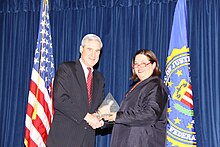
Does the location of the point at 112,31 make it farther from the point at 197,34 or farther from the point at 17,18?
the point at 17,18

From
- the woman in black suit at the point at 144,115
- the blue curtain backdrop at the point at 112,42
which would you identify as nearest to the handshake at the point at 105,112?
the woman in black suit at the point at 144,115

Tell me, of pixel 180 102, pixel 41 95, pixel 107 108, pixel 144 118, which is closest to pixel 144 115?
pixel 144 118

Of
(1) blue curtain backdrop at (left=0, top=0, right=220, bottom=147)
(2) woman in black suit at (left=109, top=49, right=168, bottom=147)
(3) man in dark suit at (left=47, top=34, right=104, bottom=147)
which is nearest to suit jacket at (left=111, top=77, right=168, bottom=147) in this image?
(2) woman in black suit at (left=109, top=49, right=168, bottom=147)

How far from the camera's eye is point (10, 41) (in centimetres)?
520

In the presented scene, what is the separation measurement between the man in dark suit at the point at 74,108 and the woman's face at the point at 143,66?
45cm

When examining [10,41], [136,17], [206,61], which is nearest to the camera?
[206,61]

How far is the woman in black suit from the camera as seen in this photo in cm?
274

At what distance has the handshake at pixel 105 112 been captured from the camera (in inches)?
118

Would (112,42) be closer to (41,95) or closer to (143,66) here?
(41,95)

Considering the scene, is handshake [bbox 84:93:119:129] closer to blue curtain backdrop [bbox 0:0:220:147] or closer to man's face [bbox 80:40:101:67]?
man's face [bbox 80:40:101:67]

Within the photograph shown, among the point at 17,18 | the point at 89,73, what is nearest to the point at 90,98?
the point at 89,73

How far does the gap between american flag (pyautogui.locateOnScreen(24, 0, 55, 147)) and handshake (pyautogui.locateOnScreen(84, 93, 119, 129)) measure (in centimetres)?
109

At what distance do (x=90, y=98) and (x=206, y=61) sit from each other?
1843 mm

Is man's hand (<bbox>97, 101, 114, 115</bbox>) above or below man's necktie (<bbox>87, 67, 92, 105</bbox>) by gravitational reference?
below
